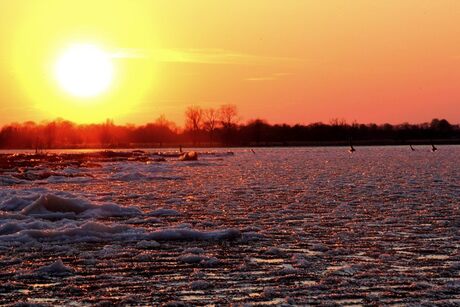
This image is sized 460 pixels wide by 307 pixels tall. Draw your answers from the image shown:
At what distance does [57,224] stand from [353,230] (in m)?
8.67

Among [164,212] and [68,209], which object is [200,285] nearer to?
[164,212]

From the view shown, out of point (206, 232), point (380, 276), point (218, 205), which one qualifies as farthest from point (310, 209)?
point (380, 276)

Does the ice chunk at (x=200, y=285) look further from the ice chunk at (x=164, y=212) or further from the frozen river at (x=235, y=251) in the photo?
the ice chunk at (x=164, y=212)

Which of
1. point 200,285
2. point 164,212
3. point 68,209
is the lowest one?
point 200,285

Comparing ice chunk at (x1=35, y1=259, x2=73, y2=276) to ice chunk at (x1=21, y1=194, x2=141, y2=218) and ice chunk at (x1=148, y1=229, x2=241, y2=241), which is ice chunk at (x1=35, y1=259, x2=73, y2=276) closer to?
ice chunk at (x1=148, y1=229, x2=241, y2=241)

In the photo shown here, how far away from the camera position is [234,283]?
43.1 feet

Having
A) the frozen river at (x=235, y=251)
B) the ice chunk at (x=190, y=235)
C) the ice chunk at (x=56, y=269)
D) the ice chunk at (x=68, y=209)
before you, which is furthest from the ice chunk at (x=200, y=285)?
the ice chunk at (x=68, y=209)

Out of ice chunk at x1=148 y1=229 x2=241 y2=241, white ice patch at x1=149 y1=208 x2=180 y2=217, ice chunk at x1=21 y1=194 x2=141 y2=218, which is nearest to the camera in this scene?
ice chunk at x1=148 y1=229 x2=241 y2=241

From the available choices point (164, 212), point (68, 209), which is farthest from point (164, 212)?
point (68, 209)

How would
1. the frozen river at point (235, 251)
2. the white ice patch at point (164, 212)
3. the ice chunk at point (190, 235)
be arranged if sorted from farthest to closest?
the white ice patch at point (164, 212), the ice chunk at point (190, 235), the frozen river at point (235, 251)

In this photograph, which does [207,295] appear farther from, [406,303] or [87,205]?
[87,205]

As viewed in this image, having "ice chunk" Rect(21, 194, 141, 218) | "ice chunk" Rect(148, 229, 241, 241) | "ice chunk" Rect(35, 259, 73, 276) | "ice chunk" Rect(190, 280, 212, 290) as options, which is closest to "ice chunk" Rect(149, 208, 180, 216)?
"ice chunk" Rect(21, 194, 141, 218)

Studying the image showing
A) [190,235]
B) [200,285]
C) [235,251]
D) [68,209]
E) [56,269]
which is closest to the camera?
[200,285]

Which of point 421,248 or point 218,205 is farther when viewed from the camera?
point 218,205
